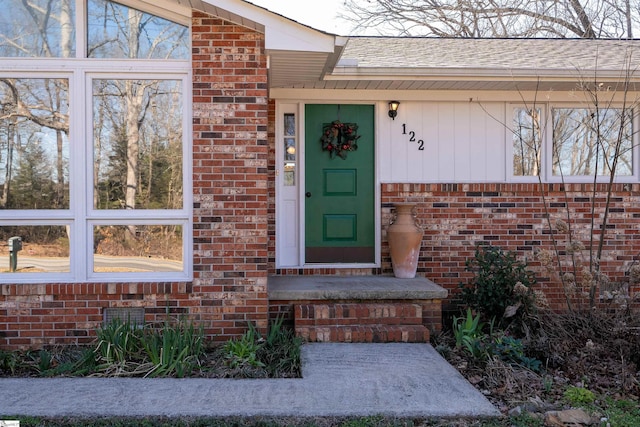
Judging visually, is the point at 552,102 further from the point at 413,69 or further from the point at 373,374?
the point at 373,374

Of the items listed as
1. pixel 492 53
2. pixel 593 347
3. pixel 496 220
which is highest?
pixel 492 53

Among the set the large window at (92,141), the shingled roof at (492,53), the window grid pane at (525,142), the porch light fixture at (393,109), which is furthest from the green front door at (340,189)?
the large window at (92,141)

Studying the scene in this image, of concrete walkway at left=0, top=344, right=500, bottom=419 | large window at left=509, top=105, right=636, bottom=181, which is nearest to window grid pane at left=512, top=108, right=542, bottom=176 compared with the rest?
large window at left=509, top=105, right=636, bottom=181

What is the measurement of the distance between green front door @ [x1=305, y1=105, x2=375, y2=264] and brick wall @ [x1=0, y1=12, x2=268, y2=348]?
1.70 metres

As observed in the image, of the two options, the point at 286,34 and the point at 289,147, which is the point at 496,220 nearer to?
the point at 289,147

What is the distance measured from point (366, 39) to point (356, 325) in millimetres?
4867

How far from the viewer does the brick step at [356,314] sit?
552 centimetres

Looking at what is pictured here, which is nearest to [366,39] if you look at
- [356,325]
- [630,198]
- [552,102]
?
[552,102]

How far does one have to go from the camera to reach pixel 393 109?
684cm

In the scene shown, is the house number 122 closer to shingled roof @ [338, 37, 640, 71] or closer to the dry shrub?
shingled roof @ [338, 37, 640, 71]

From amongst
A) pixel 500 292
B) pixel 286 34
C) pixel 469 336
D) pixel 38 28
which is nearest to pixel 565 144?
pixel 500 292

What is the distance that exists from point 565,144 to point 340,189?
2855mm

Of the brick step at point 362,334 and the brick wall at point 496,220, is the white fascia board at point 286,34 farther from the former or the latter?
the brick step at point 362,334

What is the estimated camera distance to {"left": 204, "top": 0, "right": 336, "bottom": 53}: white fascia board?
4.98 m
